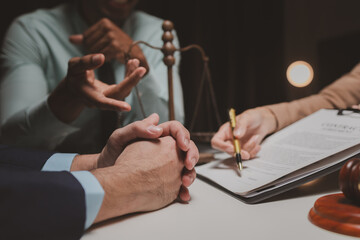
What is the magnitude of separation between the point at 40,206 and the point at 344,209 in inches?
12.0

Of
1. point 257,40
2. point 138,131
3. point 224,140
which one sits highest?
point 257,40

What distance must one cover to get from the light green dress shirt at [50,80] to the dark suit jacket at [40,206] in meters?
0.26

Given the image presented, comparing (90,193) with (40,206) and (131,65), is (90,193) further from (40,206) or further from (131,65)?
(131,65)

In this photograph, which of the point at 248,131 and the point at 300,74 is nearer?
the point at 248,131

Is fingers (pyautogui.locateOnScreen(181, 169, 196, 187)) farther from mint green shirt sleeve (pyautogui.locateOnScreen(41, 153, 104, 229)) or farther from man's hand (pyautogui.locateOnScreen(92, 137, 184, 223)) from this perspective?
mint green shirt sleeve (pyautogui.locateOnScreen(41, 153, 104, 229))

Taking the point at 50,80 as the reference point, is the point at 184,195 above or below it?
below

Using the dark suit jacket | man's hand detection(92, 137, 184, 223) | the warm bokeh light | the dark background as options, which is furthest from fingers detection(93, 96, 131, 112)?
the warm bokeh light

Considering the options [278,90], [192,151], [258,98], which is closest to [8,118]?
[192,151]

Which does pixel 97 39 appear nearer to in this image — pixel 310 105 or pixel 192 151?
pixel 192 151

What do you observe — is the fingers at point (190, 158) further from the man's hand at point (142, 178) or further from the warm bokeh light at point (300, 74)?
the warm bokeh light at point (300, 74)

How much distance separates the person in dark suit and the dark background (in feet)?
1.77

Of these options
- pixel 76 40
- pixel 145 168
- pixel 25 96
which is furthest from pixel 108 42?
pixel 145 168

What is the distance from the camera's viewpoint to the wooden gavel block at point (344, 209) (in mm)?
275

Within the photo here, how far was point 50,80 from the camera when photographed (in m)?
0.83
